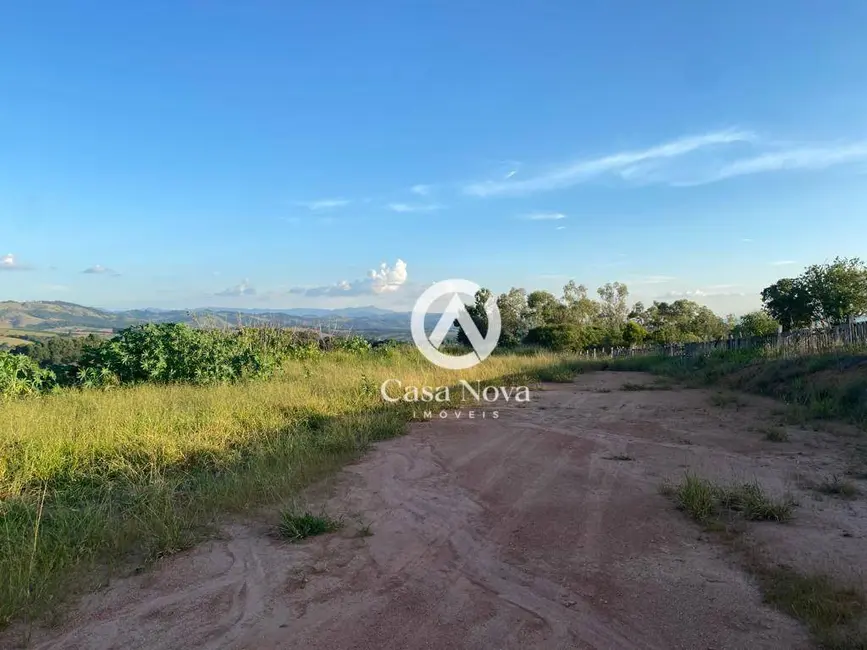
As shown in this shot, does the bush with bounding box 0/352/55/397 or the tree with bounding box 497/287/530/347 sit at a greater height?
the tree with bounding box 497/287/530/347

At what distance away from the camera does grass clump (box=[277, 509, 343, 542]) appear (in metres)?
3.53

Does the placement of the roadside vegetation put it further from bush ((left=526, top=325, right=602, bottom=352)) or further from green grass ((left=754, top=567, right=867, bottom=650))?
bush ((left=526, top=325, right=602, bottom=352))

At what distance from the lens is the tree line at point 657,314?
22578 millimetres

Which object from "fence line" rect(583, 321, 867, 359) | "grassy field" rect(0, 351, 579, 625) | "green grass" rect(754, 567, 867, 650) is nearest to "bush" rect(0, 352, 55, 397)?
"grassy field" rect(0, 351, 579, 625)

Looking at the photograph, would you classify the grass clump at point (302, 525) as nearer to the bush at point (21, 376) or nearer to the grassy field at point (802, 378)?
the grassy field at point (802, 378)

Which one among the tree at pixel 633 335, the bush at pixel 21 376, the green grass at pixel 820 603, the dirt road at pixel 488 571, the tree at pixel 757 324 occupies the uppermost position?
the tree at pixel 757 324

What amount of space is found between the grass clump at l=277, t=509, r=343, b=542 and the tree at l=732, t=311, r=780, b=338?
26560 mm

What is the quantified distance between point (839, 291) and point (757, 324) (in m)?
4.82

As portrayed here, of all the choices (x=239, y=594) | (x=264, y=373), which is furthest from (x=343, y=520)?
(x=264, y=373)

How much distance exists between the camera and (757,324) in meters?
26.8

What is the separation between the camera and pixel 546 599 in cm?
268

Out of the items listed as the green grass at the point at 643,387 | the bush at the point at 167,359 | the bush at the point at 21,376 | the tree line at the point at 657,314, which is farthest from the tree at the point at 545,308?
the bush at the point at 21,376

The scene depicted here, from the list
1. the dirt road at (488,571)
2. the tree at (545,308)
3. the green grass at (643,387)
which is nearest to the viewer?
the dirt road at (488,571)

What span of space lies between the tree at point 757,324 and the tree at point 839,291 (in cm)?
245
